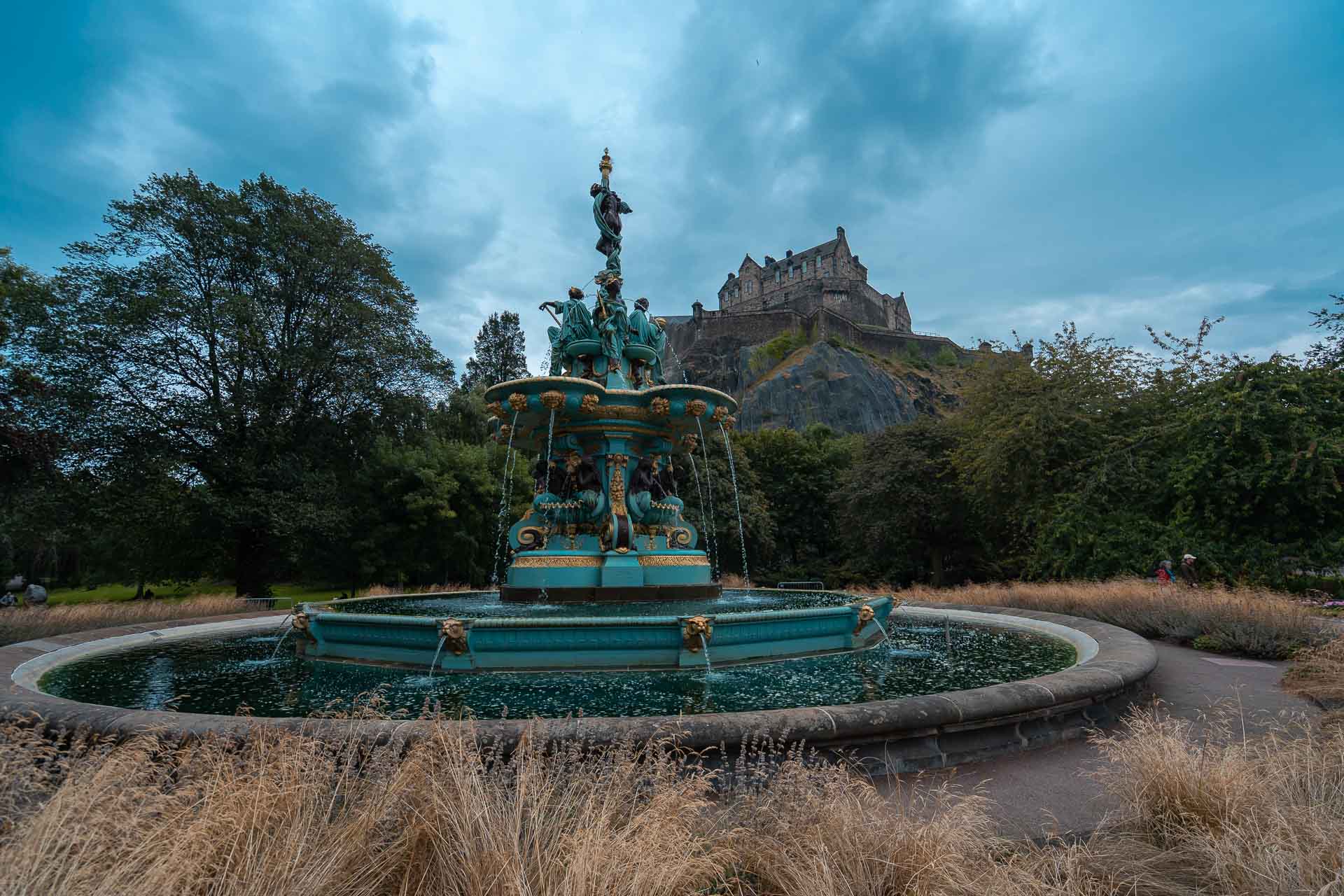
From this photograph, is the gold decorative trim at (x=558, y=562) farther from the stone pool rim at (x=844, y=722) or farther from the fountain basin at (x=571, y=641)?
the stone pool rim at (x=844, y=722)

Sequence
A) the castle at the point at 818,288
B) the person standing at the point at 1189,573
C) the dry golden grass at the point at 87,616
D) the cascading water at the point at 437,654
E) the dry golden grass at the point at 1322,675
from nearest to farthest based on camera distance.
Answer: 1. the dry golden grass at the point at 1322,675
2. the cascading water at the point at 437,654
3. the dry golden grass at the point at 87,616
4. the person standing at the point at 1189,573
5. the castle at the point at 818,288

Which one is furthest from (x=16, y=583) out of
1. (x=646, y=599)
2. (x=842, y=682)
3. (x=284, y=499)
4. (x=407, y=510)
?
(x=842, y=682)

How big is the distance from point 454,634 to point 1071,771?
5210 millimetres

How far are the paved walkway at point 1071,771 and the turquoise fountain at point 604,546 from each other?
2.92 meters

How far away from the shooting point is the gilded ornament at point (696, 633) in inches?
261

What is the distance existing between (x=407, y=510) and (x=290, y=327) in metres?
8.28

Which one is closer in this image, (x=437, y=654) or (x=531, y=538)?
(x=437, y=654)

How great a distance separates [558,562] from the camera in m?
11.0

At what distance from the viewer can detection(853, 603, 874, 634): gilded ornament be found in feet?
26.4

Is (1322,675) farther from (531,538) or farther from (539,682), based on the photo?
(531,538)

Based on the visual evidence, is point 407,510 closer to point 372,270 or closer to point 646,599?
point 372,270

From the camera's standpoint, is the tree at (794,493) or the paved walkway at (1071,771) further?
the tree at (794,493)

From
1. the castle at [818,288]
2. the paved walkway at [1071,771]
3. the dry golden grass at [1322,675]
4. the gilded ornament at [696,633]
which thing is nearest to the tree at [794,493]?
the dry golden grass at [1322,675]

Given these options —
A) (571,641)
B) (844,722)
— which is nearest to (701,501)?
(571,641)
